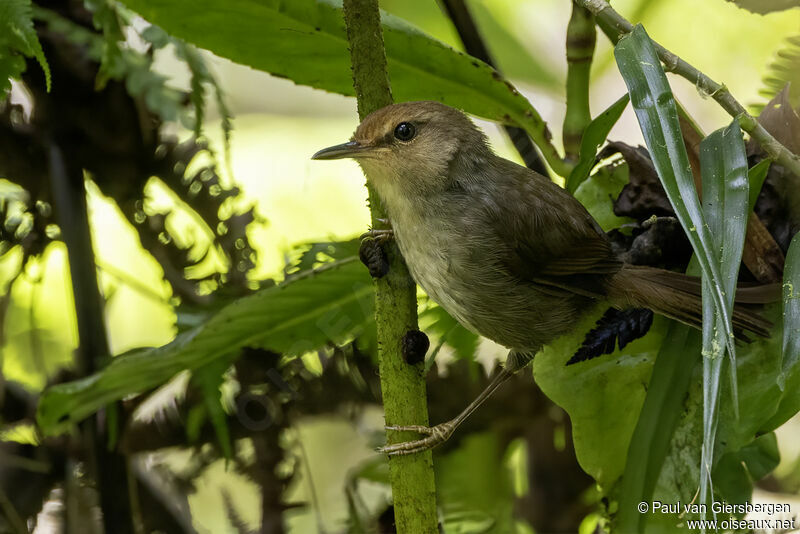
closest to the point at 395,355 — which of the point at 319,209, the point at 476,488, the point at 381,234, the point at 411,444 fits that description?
the point at 411,444

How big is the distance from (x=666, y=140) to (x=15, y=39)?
807 millimetres

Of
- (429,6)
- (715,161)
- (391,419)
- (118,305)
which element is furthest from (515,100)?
(118,305)

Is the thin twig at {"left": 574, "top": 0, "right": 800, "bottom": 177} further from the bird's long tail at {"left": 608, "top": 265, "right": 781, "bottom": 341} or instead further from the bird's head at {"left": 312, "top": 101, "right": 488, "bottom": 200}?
the bird's head at {"left": 312, "top": 101, "right": 488, "bottom": 200}

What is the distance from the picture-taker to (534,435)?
76.8 inches

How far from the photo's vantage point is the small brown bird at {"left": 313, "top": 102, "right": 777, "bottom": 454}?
1.30 metres

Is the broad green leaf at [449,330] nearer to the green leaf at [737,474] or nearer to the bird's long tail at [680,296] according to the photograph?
the bird's long tail at [680,296]

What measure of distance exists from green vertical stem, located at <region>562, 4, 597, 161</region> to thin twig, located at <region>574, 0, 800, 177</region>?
0.23 metres

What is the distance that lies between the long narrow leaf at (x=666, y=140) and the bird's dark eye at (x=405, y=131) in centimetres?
42

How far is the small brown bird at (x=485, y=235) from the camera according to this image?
130 cm

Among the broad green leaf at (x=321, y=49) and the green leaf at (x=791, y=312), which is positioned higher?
the broad green leaf at (x=321, y=49)

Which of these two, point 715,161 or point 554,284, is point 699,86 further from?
point 554,284

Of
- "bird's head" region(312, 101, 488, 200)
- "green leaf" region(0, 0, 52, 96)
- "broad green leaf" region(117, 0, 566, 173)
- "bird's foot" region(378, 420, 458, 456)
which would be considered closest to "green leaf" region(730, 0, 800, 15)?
"broad green leaf" region(117, 0, 566, 173)

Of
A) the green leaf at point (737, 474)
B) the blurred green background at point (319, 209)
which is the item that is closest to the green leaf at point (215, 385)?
the blurred green background at point (319, 209)

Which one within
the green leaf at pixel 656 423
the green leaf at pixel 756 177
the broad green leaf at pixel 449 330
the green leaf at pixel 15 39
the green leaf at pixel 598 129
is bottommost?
the green leaf at pixel 656 423
